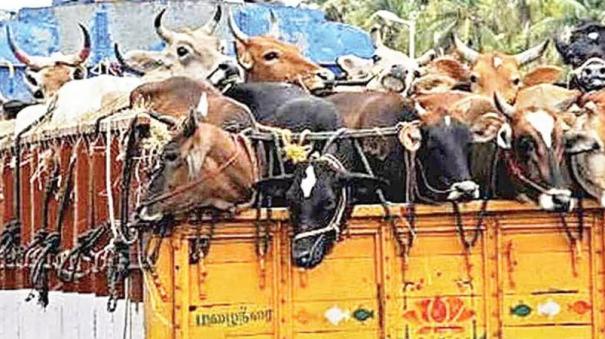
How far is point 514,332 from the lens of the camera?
770 cm

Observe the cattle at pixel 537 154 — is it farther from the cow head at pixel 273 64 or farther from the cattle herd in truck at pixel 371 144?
the cow head at pixel 273 64

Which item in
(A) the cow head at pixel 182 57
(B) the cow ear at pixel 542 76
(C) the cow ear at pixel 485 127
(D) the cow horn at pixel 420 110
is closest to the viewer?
(C) the cow ear at pixel 485 127

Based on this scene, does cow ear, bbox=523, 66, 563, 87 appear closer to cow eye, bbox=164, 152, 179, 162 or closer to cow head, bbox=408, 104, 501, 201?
cow head, bbox=408, 104, 501, 201

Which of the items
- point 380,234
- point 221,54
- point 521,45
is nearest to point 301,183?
point 380,234

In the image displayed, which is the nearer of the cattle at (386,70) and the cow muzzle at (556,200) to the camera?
the cow muzzle at (556,200)

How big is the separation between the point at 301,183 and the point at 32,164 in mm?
3147

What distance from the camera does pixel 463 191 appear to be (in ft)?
25.2

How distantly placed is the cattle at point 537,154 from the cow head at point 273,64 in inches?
86.6

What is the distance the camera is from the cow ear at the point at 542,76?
9211 mm

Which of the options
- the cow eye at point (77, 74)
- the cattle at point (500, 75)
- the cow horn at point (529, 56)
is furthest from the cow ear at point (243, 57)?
the cow eye at point (77, 74)

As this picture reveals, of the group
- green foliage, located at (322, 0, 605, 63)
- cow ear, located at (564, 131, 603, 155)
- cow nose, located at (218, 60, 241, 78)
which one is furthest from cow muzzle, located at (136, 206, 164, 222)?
green foliage, located at (322, 0, 605, 63)

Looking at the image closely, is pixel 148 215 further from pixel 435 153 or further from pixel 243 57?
pixel 243 57

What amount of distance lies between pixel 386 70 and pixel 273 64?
28.2 inches

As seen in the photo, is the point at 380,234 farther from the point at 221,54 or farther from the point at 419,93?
the point at 221,54
